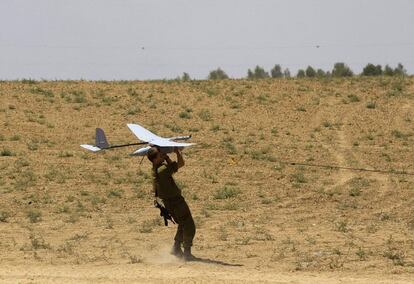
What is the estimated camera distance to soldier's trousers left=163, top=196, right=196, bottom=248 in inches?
535

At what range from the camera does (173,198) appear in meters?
13.6

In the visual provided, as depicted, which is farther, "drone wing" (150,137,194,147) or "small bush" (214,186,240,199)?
"small bush" (214,186,240,199)

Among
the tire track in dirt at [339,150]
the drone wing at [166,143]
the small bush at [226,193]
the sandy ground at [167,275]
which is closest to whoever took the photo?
the sandy ground at [167,275]

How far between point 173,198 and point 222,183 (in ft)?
34.5

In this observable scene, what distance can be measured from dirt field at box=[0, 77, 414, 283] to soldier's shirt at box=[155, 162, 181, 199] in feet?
3.18

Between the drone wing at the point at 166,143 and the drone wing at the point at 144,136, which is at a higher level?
the drone wing at the point at 144,136

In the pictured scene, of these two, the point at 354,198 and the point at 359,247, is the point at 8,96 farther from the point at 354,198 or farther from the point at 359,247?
the point at 359,247

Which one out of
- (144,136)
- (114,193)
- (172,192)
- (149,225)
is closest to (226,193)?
(114,193)

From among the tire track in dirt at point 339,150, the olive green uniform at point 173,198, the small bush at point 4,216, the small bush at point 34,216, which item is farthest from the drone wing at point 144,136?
the tire track in dirt at point 339,150

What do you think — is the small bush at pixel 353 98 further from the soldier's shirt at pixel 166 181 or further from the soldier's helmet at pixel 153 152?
the soldier's helmet at pixel 153 152

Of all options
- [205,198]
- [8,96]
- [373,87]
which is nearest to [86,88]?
[8,96]

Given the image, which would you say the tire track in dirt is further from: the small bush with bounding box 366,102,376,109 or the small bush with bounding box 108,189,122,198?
the small bush with bounding box 108,189,122,198

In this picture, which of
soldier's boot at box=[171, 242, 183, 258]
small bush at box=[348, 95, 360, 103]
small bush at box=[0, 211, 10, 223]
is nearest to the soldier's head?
soldier's boot at box=[171, 242, 183, 258]

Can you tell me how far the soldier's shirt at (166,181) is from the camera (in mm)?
13500
